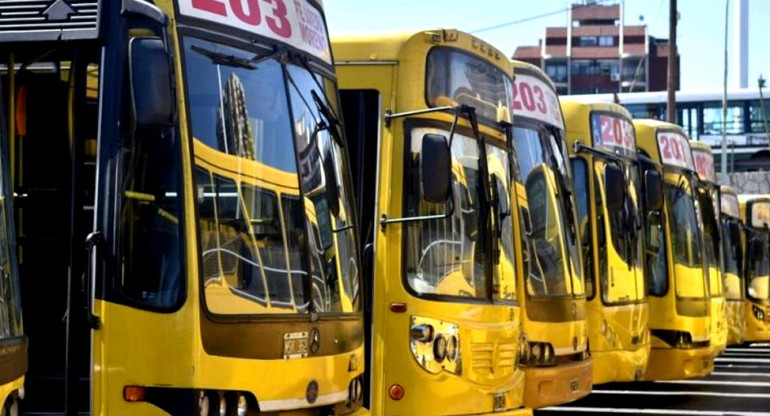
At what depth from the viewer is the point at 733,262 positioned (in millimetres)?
25734

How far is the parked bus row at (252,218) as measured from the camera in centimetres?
677

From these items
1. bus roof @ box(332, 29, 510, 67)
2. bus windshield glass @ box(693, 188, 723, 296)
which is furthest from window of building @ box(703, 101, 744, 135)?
bus roof @ box(332, 29, 510, 67)

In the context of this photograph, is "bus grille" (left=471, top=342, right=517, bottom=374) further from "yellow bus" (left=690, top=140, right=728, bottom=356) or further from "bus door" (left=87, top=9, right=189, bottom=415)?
"yellow bus" (left=690, top=140, right=728, bottom=356)

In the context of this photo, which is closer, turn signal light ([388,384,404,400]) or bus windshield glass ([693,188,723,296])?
turn signal light ([388,384,404,400])

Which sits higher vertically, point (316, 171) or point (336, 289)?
point (316, 171)

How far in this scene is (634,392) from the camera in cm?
1912

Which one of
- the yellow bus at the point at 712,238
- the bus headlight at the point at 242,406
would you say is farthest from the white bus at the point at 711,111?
the bus headlight at the point at 242,406

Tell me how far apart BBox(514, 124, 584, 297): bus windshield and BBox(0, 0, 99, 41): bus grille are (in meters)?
5.67

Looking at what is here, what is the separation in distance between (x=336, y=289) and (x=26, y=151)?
1711 millimetres

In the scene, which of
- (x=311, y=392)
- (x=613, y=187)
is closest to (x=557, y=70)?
(x=613, y=187)

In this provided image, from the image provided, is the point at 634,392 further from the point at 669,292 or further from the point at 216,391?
the point at 216,391

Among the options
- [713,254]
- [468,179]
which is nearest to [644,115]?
[713,254]

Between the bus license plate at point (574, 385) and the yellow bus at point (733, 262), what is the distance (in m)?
12.3

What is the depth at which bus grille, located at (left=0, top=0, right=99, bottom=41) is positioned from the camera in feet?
23.0
